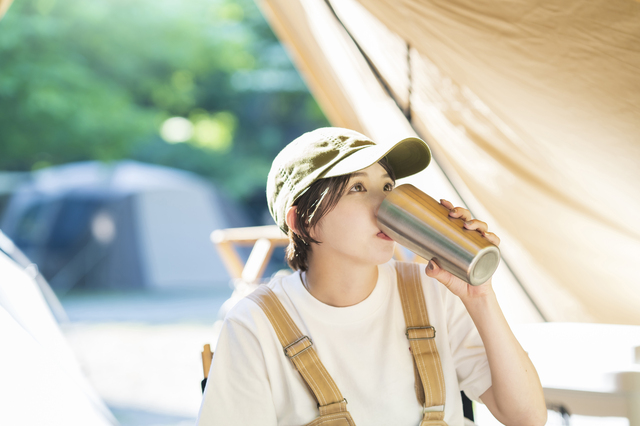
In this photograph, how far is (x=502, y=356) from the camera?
1.05 metres

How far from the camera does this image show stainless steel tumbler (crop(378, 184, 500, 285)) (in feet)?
2.92

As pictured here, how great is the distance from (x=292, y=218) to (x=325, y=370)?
312 mm

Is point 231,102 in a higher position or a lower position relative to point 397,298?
higher

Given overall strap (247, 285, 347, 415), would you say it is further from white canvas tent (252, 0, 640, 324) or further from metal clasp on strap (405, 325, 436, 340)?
white canvas tent (252, 0, 640, 324)

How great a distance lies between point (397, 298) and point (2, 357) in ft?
2.91

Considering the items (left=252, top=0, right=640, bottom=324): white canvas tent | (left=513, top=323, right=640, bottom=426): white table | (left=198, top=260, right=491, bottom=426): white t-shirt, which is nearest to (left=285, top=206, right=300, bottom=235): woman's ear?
(left=198, top=260, right=491, bottom=426): white t-shirt

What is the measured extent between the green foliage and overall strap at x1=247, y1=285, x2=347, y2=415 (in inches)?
354

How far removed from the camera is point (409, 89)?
1.85 m

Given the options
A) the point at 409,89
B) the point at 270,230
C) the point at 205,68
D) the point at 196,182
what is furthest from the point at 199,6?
the point at 409,89

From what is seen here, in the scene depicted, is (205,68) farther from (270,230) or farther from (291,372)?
(291,372)

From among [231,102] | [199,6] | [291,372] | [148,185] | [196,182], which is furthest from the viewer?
[231,102]

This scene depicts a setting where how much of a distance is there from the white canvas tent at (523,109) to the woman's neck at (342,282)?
543 mm

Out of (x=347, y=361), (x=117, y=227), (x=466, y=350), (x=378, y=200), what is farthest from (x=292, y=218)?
(x=117, y=227)

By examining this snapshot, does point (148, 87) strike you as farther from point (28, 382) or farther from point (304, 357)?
point (304, 357)
